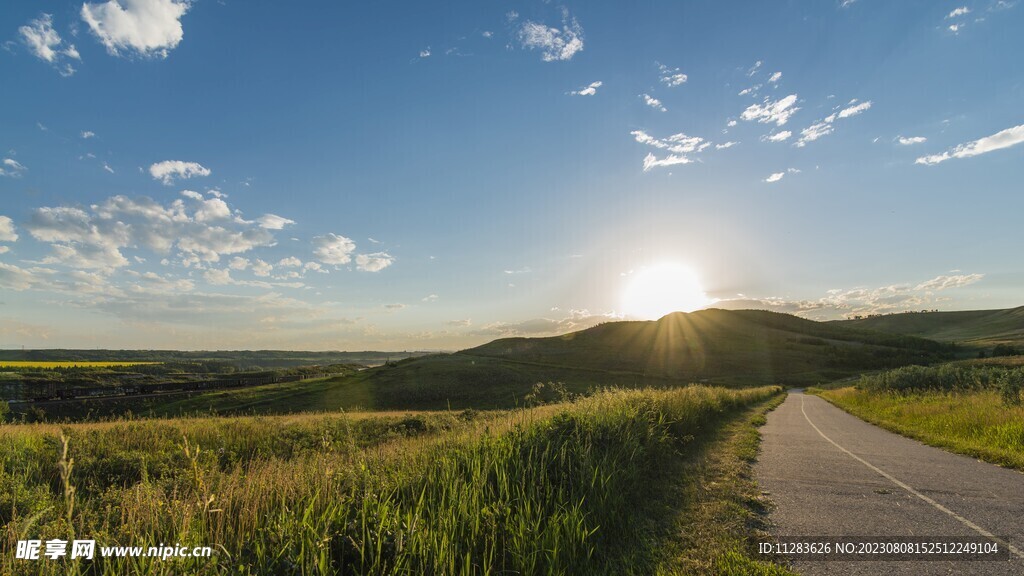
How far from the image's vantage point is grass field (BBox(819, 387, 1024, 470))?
11.6 m

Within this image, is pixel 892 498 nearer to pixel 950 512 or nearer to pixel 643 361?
pixel 950 512

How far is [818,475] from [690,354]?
336 feet

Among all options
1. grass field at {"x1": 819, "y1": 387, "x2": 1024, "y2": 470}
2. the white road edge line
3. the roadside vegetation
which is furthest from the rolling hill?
the white road edge line

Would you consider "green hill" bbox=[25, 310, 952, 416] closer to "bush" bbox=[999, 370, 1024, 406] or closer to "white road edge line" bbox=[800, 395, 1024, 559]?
"white road edge line" bbox=[800, 395, 1024, 559]

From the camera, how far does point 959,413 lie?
632 inches

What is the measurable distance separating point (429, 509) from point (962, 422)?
19.3 metres

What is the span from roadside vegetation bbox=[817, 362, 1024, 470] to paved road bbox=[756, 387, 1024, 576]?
1221 millimetres

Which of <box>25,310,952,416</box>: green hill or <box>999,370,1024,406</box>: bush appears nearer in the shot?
<box>999,370,1024,406</box>: bush

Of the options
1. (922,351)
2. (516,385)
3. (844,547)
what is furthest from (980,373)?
(922,351)

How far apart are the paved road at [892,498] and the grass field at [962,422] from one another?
3.01ft

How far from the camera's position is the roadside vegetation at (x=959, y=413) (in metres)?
12.0

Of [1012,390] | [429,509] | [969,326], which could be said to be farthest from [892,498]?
[969,326]

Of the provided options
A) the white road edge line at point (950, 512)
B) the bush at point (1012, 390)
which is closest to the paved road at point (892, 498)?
the white road edge line at point (950, 512)

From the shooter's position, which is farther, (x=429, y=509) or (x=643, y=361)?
(x=643, y=361)
